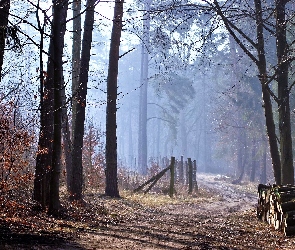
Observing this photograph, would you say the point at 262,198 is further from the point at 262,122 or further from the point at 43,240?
the point at 262,122

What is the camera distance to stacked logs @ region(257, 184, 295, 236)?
32.8ft

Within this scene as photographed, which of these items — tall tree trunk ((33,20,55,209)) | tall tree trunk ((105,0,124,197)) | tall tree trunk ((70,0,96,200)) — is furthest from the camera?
tall tree trunk ((105,0,124,197))

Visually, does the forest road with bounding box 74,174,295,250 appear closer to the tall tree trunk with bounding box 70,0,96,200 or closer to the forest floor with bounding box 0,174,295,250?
the forest floor with bounding box 0,174,295,250

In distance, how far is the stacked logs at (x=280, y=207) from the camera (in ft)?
32.8

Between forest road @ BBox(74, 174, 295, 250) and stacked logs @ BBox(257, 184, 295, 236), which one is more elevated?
stacked logs @ BBox(257, 184, 295, 236)

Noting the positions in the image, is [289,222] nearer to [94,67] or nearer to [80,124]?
[80,124]

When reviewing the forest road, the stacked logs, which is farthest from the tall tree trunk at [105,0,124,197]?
the stacked logs

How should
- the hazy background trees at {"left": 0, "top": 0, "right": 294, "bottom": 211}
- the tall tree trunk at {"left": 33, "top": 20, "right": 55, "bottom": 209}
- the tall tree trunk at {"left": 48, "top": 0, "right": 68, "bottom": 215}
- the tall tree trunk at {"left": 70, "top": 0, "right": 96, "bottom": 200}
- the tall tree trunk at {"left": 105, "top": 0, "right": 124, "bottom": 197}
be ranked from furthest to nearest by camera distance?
the tall tree trunk at {"left": 105, "top": 0, "right": 124, "bottom": 197} → the tall tree trunk at {"left": 70, "top": 0, "right": 96, "bottom": 200} → the tall tree trunk at {"left": 33, "top": 20, "right": 55, "bottom": 209} → the hazy background trees at {"left": 0, "top": 0, "right": 294, "bottom": 211} → the tall tree trunk at {"left": 48, "top": 0, "right": 68, "bottom": 215}

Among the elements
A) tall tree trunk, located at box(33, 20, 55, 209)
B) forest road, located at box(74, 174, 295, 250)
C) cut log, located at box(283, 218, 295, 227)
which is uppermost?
tall tree trunk, located at box(33, 20, 55, 209)

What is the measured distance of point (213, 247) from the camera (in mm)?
8008

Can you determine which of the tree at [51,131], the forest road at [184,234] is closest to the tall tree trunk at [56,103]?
the tree at [51,131]

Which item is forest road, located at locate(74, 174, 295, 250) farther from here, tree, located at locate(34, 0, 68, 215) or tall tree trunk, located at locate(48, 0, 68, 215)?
tree, located at locate(34, 0, 68, 215)

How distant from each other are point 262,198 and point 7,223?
7.36m

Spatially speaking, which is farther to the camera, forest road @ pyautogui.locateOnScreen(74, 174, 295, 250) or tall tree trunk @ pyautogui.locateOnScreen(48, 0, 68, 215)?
tall tree trunk @ pyautogui.locateOnScreen(48, 0, 68, 215)
